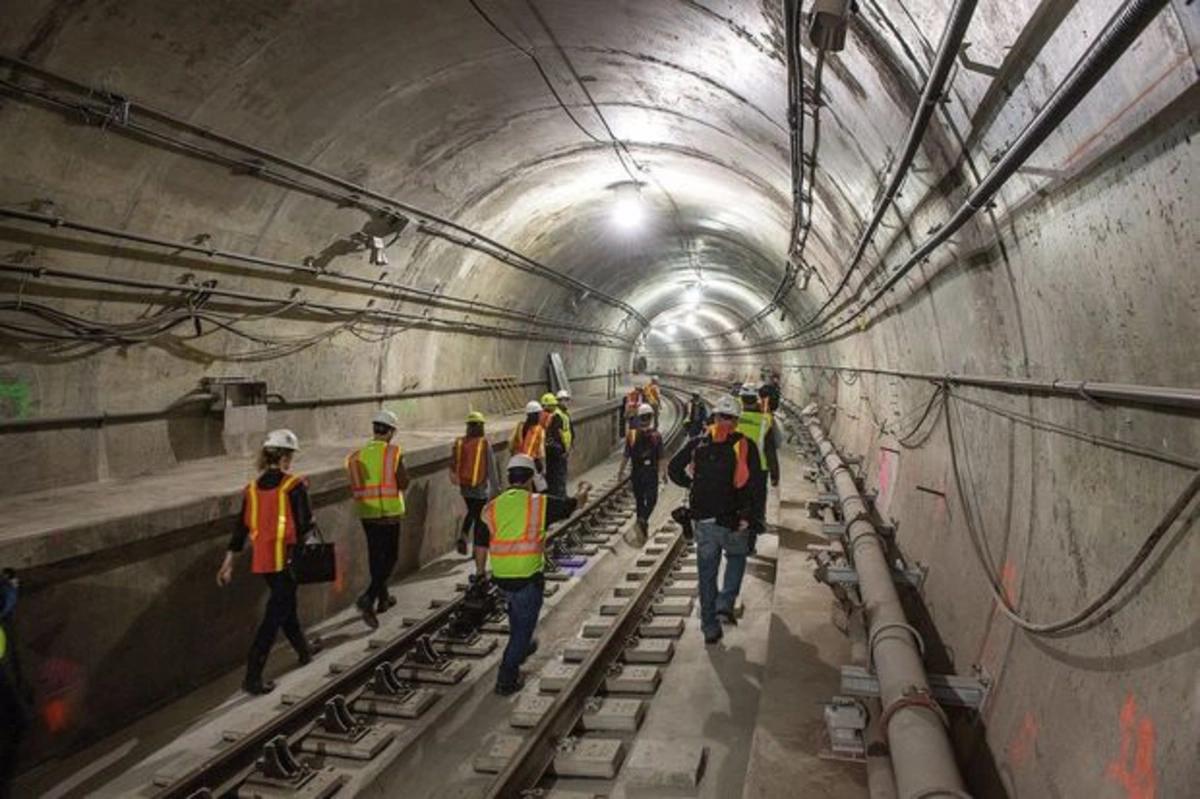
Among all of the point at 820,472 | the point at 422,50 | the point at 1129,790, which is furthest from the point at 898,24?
the point at 820,472

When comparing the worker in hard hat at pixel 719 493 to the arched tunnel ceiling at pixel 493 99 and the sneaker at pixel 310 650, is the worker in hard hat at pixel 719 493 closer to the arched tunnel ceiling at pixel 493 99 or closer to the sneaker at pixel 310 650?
the arched tunnel ceiling at pixel 493 99

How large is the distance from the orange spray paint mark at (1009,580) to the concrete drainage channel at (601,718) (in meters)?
2.14

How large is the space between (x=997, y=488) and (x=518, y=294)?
1225cm

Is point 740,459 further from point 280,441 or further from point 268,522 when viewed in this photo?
point 268,522

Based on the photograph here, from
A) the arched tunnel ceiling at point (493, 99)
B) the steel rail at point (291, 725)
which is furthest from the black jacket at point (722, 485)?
the steel rail at point (291, 725)

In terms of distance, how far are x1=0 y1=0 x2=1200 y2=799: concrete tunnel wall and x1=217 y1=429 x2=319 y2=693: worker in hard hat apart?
5.71 ft

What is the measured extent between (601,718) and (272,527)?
2868mm

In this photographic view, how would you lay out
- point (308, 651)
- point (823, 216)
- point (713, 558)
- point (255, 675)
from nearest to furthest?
point (255, 675) → point (308, 651) → point (713, 558) → point (823, 216)

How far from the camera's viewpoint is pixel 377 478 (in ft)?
25.5

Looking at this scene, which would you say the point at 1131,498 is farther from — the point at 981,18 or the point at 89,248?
the point at 89,248

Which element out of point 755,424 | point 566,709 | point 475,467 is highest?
point 755,424

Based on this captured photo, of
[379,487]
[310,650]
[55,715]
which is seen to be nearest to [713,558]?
[379,487]

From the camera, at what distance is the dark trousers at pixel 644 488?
11.5 meters

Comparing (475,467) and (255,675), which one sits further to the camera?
(475,467)
